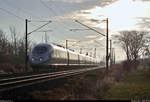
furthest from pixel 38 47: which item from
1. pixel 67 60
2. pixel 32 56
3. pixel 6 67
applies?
pixel 67 60

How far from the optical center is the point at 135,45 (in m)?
83.5

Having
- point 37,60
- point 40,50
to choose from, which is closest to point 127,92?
point 37,60

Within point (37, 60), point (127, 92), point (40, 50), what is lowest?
point (127, 92)

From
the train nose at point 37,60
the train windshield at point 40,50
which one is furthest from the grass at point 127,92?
the train windshield at point 40,50

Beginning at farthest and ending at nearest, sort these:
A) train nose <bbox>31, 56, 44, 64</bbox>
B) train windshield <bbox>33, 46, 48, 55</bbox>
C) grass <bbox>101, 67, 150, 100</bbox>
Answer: train windshield <bbox>33, 46, 48, 55</bbox>, train nose <bbox>31, 56, 44, 64</bbox>, grass <bbox>101, 67, 150, 100</bbox>

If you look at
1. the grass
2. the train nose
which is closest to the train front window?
the train nose

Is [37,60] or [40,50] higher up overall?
[40,50]

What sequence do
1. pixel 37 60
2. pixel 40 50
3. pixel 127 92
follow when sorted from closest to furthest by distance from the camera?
1. pixel 127 92
2. pixel 37 60
3. pixel 40 50

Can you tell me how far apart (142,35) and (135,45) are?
231 inches

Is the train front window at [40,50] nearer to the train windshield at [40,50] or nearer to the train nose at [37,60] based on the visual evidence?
the train windshield at [40,50]

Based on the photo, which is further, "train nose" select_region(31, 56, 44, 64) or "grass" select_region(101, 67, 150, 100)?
"train nose" select_region(31, 56, 44, 64)

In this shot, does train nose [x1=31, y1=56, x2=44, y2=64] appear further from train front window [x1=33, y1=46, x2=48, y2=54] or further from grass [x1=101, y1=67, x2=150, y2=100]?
grass [x1=101, y1=67, x2=150, y2=100]

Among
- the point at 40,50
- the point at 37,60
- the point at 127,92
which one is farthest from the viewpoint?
the point at 40,50

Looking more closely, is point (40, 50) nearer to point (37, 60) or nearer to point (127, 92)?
point (37, 60)
